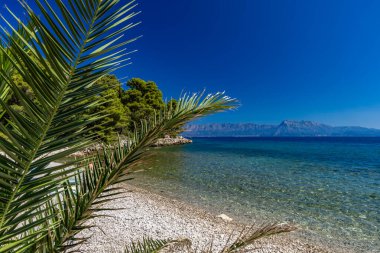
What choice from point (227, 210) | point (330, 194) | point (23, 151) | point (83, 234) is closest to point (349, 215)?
point (330, 194)

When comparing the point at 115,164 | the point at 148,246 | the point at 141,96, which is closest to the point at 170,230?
the point at 148,246

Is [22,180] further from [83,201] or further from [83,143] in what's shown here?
[83,201]

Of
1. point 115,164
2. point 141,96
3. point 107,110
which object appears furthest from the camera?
point 141,96

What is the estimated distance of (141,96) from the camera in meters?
43.1

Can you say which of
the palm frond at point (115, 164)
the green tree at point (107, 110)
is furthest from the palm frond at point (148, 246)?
the green tree at point (107, 110)

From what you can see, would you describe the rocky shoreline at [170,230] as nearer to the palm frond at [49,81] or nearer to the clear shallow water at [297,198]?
the clear shallow water at [297,198]

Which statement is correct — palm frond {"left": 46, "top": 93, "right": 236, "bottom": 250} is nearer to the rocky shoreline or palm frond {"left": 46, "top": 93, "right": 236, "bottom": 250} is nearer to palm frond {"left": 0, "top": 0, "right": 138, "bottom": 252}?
palm frond {"left": 0, "top": 0, "right": 138, "bottom": 252}

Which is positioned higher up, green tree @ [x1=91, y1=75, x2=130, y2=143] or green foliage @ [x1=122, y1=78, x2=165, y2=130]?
green foliage @ [x1=122, y1=78, x2=165, y2=130]

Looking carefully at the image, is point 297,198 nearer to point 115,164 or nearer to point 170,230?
point 170,230

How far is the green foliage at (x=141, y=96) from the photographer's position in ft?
131

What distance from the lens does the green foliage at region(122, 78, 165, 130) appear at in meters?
39.9

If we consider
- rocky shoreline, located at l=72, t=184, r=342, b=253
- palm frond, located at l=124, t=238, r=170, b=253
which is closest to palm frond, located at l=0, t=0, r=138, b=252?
palm frond, located at l=124, t=238, r=170, b=253

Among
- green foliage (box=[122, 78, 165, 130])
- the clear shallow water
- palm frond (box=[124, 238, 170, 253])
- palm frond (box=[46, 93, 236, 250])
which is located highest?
green foliage (box=[122, 78, 165, 130])

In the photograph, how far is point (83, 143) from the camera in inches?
57.0
